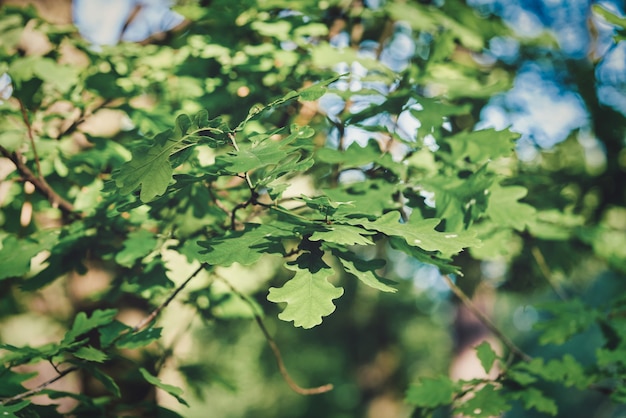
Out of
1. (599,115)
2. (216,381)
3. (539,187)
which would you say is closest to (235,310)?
(216,381)

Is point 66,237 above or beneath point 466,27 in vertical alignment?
beneath

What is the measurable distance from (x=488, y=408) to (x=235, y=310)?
1.34 m

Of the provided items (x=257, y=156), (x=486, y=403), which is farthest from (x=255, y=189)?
(x=486, y=403)

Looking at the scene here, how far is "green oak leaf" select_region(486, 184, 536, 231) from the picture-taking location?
1660 millimetres

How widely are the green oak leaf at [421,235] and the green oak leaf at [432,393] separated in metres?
1.07

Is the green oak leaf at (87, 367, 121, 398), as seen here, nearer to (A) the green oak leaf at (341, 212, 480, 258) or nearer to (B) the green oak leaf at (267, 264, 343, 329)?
(B) the green oak leaf at (267, 264, 343, 329)

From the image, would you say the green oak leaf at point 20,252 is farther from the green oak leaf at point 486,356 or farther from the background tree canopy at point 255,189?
the green oak leaf at point 486,356

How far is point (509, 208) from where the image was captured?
66.4 inches

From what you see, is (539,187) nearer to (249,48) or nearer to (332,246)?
(249,48)

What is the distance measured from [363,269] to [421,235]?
7.8 inches

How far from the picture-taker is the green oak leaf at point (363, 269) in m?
1.17

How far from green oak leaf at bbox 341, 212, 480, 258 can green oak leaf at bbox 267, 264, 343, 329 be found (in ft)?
0.55

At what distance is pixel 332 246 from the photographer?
1148 millimetres

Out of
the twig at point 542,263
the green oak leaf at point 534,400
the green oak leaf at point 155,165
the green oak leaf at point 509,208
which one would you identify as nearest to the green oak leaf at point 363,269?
the green oak leaf at point 155,165
